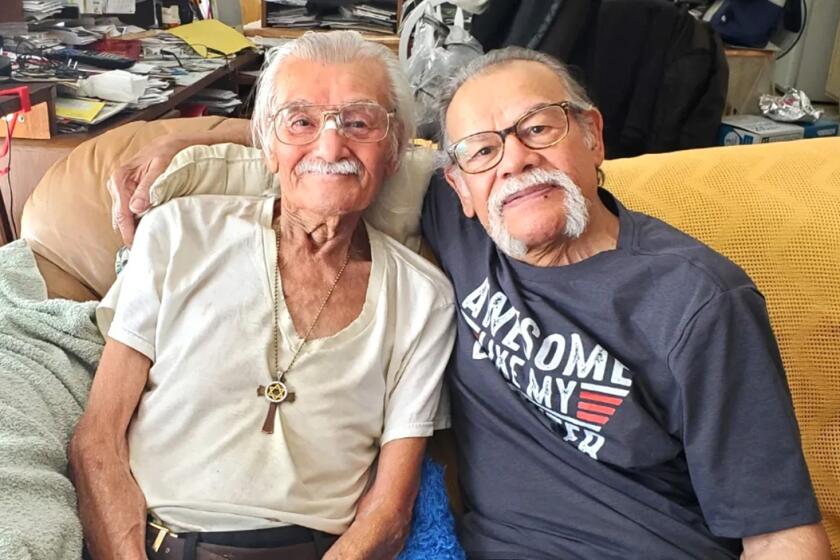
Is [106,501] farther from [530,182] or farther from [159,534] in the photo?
[530,182]

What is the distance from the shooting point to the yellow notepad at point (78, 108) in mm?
2064

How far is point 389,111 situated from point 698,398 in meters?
0.69

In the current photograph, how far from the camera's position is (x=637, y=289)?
1.09 meters

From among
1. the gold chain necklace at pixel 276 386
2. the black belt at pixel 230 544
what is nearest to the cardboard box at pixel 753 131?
the gold chain necklace at pixel 276 386

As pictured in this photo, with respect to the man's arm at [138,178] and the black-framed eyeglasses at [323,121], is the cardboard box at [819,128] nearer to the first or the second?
the black-framed eyeglasses at [323,121]

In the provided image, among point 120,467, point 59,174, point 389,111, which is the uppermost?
point 389,111

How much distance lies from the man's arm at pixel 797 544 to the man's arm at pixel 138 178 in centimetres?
110

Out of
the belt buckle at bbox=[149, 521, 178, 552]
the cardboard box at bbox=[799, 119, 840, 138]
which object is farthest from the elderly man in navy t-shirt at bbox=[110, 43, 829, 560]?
the cardboard box at bbox=[799, 119, 840, 138]

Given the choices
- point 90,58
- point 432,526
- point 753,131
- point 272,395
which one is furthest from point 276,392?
point 753,131

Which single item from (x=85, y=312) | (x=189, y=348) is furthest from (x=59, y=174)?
(x=189, y=348)

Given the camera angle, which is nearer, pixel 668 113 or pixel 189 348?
pixel 189 348

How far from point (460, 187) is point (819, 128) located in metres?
2.98

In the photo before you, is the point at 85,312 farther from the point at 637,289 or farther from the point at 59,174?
the point at 637,289

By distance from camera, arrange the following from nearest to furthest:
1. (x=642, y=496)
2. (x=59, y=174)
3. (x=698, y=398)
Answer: (x=698, y=398) → (x=642, y=496) → (x=59, y=174)
